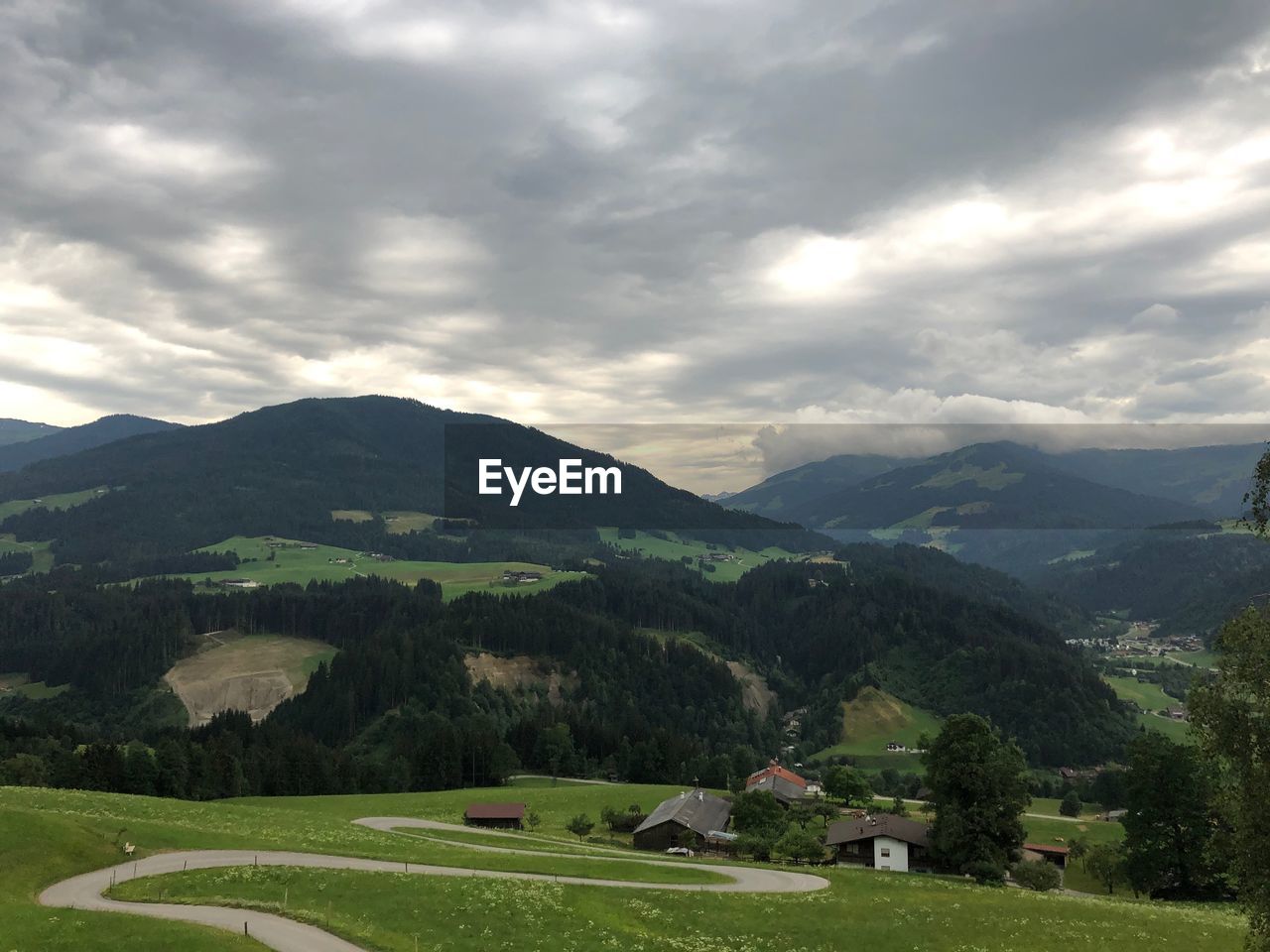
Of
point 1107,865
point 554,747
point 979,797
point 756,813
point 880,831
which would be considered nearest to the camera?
point 979,797

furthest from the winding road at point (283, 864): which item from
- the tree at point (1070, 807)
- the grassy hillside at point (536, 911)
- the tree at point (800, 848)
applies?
the tree at point (1070, 807)

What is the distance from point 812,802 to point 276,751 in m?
86.2

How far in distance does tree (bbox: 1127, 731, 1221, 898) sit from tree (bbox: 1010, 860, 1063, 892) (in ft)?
24.7

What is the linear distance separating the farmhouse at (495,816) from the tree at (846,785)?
47036mm

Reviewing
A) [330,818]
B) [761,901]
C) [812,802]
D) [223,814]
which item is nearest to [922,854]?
[812,802]

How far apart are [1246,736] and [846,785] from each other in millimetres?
93314

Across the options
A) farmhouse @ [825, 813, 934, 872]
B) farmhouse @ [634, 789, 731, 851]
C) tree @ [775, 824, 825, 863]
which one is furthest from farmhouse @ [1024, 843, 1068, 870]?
farmhouse @ [634, 789, 731, 851]

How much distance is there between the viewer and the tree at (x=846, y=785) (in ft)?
367

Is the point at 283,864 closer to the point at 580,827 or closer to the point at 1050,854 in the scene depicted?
the point at 580,827

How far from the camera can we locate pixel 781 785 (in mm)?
118000

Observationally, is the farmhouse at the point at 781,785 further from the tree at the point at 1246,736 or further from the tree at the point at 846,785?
the tree at the point at 1246,736

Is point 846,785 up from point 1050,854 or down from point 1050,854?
up

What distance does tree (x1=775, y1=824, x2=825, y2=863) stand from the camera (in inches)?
3076

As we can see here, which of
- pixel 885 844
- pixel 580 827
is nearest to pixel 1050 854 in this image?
pixel 885 844
